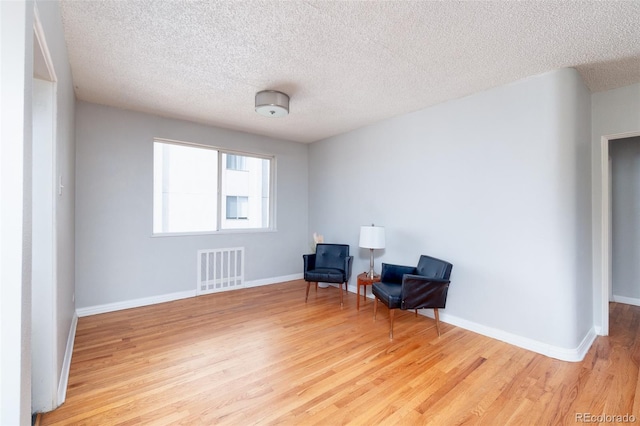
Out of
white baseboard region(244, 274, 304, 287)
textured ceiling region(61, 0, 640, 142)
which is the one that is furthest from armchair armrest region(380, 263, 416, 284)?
white baseboard region(244, 274, 304, 287)

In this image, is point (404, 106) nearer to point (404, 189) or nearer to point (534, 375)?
point (404, 189)

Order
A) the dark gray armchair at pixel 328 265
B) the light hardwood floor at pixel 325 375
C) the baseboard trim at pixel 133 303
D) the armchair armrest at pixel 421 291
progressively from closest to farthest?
the light hardwood floor at pixel 325 375, the armchair armrest at pixel 421 291, the baseboard trim at pixel 133 303, the dark gray armchair at pixel 328 265

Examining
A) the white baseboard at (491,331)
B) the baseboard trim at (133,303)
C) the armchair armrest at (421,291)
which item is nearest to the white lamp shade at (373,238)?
the armchair armrest at (421,291)

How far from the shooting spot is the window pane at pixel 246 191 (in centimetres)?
469

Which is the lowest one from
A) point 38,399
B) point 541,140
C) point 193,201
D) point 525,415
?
point 525,415

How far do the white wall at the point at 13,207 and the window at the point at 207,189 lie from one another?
10.7 feet

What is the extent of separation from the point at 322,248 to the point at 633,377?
3417 millimetres

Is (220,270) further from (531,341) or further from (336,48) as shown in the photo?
(531,341)

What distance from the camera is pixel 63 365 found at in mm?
2131

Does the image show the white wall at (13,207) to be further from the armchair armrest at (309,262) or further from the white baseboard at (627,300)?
the white baseboard at (627,300)

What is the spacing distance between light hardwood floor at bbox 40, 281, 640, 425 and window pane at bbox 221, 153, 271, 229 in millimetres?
1880

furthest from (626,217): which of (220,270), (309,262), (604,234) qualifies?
(220,270)

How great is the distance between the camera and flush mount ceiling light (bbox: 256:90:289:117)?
2947mm

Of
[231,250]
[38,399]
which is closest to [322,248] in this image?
[231,250]
